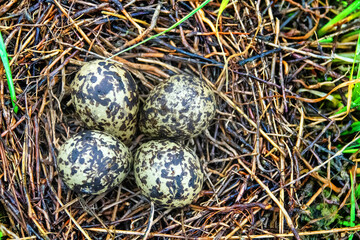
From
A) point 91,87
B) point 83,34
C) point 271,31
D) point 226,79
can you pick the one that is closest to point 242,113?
point 226,79

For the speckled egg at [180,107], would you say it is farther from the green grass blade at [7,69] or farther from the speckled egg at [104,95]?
the green grass blade at [7,69]

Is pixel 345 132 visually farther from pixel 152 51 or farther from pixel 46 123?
pixel 46 123

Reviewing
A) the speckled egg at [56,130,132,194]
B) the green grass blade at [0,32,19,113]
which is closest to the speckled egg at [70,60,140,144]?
the speckled egg at [56,130,132,194]

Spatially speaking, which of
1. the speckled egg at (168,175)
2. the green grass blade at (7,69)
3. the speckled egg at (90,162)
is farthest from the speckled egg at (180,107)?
the green grass blade at (7,69)

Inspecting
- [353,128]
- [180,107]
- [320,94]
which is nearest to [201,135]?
[180,107]

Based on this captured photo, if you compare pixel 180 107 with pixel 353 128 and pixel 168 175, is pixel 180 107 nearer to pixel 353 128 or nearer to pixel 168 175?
pixel 168 175

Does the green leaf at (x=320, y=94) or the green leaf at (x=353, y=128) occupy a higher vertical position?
the green leaf at (x=320, y=94)

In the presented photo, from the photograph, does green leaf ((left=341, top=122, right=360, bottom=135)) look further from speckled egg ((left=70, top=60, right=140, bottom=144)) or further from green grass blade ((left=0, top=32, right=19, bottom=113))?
green grass blade ((left=0, top=32, right=19, bottom=113))
